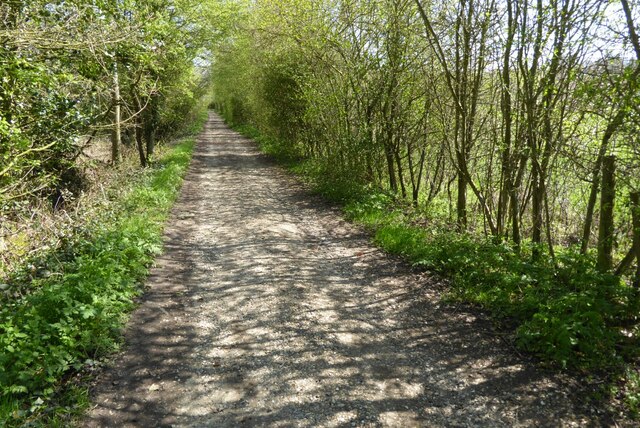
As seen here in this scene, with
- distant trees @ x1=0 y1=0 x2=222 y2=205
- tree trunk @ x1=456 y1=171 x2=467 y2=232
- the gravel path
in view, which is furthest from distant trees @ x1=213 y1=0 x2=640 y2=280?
distant trees @ x1=0 y1=0 x2=222 y2=205

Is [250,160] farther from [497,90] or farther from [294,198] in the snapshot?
[497,90]

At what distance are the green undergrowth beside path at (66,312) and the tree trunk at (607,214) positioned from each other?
589 cm

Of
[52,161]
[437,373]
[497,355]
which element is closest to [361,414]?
[437,373]

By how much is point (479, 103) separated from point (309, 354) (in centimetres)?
608

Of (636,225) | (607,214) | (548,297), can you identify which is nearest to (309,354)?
(548,297)

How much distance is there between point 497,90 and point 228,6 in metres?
14.3

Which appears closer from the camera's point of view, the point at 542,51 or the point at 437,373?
the point at 437,373

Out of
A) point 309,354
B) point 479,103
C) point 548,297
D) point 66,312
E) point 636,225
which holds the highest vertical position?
point 479,103

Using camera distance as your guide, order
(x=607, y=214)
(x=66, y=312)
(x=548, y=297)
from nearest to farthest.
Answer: (x=66, y=312), (x=548, y=297), (x=607, y=214)

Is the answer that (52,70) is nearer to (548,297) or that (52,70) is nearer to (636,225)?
(548,297)

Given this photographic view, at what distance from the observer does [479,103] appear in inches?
319

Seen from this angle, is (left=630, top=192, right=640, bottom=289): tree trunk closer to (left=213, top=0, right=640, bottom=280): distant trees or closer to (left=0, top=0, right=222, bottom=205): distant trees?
(left=213, top=0, right=640, bottom=280): distant trees

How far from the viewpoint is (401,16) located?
9273 mm

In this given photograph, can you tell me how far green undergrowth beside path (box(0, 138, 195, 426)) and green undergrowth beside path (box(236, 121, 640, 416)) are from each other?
4.33 metres
